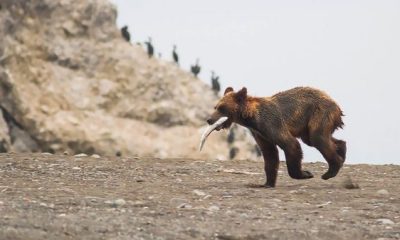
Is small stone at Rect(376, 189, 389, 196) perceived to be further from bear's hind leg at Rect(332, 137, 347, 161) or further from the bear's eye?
the bear's eye

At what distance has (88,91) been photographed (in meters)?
34.4

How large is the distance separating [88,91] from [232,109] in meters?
24.3

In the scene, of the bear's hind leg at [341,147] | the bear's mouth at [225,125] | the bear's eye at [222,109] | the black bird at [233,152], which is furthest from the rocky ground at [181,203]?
the black bird at [233,152]

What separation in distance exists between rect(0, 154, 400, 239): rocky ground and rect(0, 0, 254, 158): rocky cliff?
750 inches

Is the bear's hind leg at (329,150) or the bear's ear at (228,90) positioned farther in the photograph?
the bear's ear at (228,90)

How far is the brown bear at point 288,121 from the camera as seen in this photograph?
1056cm

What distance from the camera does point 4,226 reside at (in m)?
6.95

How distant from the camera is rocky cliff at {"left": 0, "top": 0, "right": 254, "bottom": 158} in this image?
1282 inches

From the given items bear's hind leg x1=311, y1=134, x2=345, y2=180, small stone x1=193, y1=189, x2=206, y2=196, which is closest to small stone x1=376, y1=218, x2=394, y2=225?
small stone x1=193, y1=189, x2=206, y2=196

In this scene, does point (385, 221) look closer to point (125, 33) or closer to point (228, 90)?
point (228, 90)

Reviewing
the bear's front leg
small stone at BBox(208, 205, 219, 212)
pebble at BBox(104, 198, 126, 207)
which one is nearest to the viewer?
small stone at BBox(208, 205, 219, 212)

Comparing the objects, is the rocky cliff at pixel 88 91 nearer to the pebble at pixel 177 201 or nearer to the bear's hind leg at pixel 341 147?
the bear's hind leg at pixel 341 147

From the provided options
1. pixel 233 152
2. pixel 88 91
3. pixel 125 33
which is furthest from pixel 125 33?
pixel 233 152

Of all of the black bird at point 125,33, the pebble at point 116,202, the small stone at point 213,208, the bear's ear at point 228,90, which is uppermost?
the black bird at point 125,33
